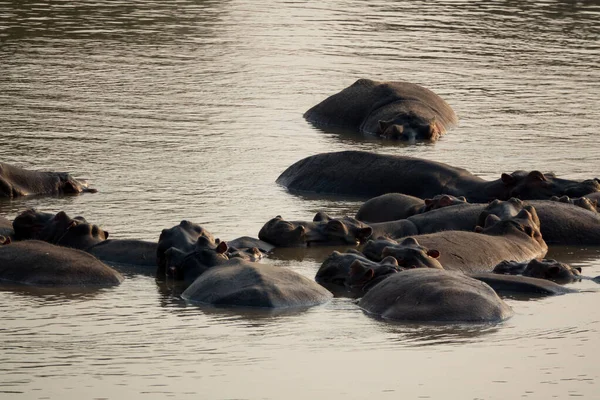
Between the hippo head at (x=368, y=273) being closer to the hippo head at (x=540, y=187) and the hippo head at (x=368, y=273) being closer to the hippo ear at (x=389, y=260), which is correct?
the hippo ear at (x=389, y=260)

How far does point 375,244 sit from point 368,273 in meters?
0.56

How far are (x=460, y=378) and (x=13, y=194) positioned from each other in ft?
19.8

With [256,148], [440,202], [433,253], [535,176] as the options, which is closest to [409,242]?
[433,253]

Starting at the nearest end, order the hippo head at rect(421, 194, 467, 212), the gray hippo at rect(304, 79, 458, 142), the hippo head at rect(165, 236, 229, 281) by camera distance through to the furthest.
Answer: the hippo head at rect(165, 236, 229, 281), the hippo head at rect(421, 194, 467, 212), the gray hippo at rect(304, 79, 458, 142)

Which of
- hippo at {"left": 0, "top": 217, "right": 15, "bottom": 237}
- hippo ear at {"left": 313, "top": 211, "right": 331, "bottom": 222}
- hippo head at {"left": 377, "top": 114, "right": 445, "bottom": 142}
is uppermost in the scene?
hippo at {"left": 0, "top": 217, "right": 15, "bottom": 237}

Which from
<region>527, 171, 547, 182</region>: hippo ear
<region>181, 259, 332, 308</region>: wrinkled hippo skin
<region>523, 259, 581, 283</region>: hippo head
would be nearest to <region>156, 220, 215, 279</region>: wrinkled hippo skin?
<region>181, 259, 332, 308</region>: wrinkled hippo skin

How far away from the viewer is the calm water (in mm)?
6914

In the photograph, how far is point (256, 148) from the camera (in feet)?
46.4

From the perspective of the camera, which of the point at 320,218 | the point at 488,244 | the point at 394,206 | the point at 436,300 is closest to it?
the point at 436,300

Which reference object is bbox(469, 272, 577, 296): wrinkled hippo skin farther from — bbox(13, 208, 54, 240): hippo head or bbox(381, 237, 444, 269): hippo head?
bbox(13, 208, 54, 240): hippo head

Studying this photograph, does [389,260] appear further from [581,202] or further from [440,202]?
[581,202]

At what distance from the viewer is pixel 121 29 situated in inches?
920

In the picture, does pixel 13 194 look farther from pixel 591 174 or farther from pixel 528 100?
pixel 528 100

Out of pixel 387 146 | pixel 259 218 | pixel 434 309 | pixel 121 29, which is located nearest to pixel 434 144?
pixel 387 146
